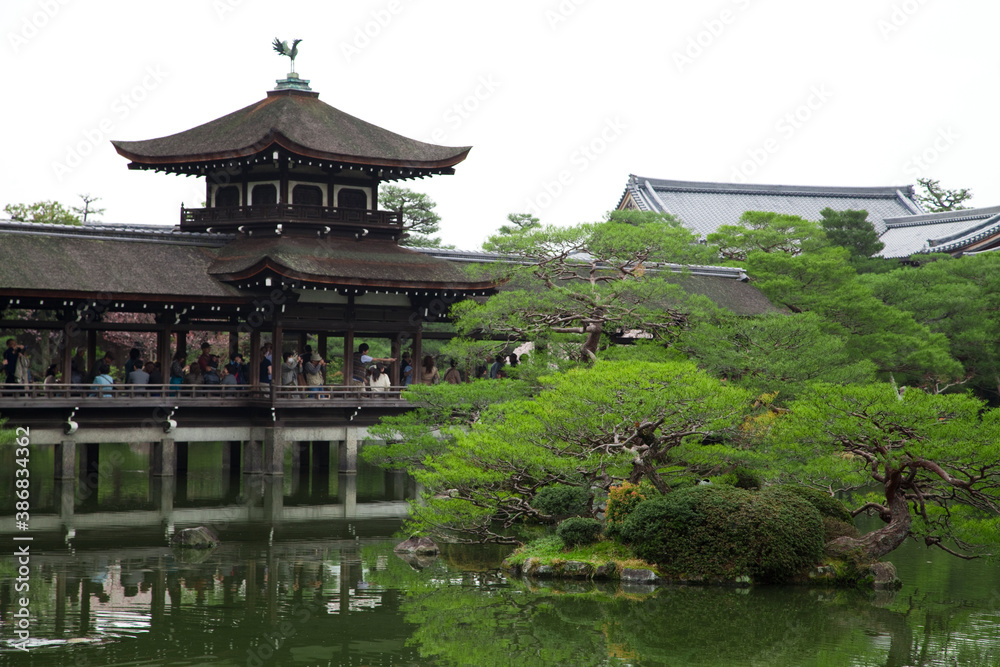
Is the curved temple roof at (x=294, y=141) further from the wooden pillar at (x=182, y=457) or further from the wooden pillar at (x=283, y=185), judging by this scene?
the wooden pillar at (x=182, y=457)

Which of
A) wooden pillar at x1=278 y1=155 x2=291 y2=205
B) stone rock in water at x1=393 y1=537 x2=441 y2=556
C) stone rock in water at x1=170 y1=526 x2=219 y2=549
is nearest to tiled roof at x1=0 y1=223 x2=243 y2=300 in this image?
wooden pillar at x1=278 y1=155 x2=291 y2=205

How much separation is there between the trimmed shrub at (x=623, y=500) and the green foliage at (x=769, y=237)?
1665 centimetres

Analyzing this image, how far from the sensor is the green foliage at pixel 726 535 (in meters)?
16.1

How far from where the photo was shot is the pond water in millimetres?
12336

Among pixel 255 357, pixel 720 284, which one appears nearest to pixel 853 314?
pixel 720 284

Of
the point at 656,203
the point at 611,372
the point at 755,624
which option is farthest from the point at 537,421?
the point at 656,203

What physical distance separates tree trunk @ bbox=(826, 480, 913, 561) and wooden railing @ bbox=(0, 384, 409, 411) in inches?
547

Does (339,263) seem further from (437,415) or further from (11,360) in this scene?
(11,360)

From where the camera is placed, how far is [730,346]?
2302cm

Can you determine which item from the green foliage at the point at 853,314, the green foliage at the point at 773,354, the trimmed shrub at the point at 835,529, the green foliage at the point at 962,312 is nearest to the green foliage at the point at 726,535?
the trimmed shrub at the point at 835,529

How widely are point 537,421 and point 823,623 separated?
5.39 metres

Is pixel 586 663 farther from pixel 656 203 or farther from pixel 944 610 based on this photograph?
pixel 656 203

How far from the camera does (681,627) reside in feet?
44.9

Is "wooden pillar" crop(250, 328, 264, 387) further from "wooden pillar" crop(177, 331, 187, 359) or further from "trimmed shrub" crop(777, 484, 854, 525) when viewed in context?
"trimmed shrub" crop(777, 484, 854, 525)
